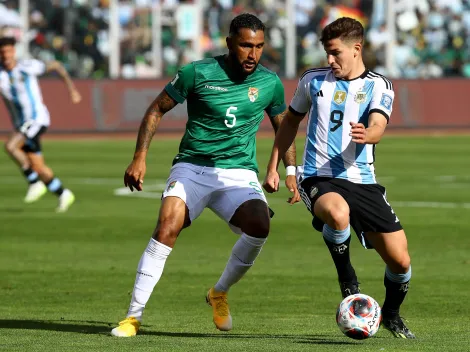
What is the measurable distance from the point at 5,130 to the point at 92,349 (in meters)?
27.4

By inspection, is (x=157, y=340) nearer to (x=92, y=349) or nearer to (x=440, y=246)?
(x=92, y=349)

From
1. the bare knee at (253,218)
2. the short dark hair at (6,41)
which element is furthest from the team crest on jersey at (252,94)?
the short dark hair at (6,41)

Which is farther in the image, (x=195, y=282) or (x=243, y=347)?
(x=195, y=282)

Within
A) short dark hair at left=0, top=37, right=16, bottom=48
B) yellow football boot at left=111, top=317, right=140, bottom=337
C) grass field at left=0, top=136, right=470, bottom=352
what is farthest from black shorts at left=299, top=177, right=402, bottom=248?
short dark hair at left=0, top=37, right=16, bottom=48

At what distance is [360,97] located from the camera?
8500 millimetres

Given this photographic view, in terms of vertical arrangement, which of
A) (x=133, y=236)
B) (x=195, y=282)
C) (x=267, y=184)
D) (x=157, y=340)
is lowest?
(x=133, y=236)

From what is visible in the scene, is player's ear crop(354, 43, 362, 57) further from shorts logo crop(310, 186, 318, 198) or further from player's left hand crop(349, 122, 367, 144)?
shorts logo crop(310, 186, 318, 198)

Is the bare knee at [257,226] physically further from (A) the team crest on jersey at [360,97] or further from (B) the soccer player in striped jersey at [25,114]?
(B) the soccer player in striped jersey at [25,114]

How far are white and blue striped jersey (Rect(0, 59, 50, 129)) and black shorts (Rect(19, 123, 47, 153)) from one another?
158mm

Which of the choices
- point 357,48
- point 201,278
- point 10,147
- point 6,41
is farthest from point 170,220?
point 10,147

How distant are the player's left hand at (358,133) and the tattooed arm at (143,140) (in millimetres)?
1502

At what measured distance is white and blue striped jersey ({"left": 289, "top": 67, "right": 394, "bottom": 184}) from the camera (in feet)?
27.9

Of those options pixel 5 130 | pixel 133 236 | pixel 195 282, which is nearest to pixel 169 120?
pixel 5 130

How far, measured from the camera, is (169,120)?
35.6 meters
